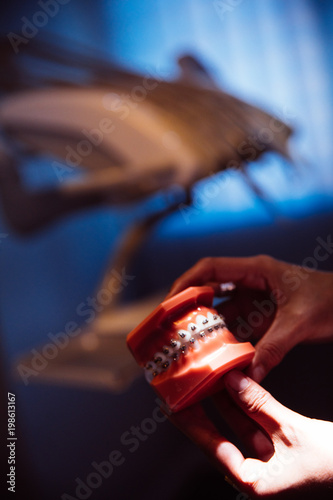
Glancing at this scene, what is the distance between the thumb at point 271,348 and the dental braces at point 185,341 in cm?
9

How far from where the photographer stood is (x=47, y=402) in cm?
85

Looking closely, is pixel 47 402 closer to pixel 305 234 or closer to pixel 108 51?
pixel 305 234

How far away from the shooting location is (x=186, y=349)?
0.57 meters

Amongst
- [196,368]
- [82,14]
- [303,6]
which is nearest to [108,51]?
[82,14]

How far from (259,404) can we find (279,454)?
0.07m

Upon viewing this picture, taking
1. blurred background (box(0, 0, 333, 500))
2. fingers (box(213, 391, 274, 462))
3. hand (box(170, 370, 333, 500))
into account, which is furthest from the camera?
blurred background (box(0, 0, 333, 500))

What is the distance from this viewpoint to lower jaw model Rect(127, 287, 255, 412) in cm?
55

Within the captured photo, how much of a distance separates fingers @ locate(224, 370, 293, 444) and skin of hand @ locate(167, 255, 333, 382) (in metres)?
0.12

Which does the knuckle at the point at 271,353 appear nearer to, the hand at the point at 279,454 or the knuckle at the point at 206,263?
the hand at the point at 279,454

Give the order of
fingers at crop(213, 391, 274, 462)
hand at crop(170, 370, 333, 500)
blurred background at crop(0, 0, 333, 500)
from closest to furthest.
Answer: hand at crop(170, 370, 333, 500) → fingers at crop(213, 391, 274, 462) → blurred background at crop(0, 0, 333, 500)

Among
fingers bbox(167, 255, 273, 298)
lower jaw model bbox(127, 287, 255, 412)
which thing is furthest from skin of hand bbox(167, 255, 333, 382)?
lower jaw model bbox(127, 287, 255, 412)

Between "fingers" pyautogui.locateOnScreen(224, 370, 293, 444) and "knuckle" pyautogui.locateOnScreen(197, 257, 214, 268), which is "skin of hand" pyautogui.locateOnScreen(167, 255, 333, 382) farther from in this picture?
"fingers" pyautogui.locateOnScreen(224, 370, 293, 444)

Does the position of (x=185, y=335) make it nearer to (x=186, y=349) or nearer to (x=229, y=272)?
(x=186, y=349)

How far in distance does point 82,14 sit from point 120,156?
325 mm
